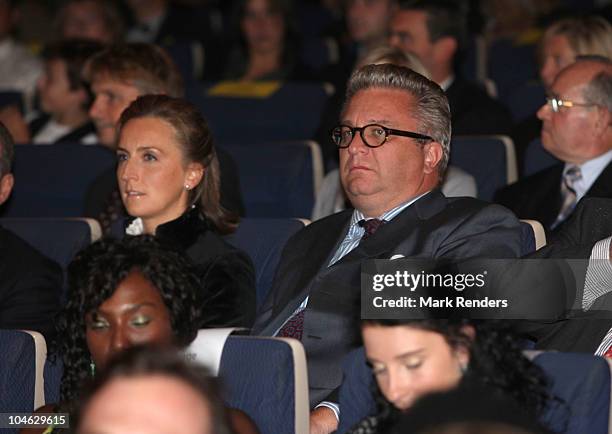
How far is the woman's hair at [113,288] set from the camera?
2.73m

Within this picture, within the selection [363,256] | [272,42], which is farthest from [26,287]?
[272,42]

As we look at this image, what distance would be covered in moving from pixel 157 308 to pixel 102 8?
406 centimetres

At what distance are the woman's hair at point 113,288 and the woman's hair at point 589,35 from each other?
238cm

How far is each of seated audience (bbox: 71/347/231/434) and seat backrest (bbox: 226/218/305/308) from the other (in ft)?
5.84

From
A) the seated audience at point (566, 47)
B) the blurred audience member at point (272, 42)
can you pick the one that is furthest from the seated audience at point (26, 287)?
the blurred audience member at point (272, 42)

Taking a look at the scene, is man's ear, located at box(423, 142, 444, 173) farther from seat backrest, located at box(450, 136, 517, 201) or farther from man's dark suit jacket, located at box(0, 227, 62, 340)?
man's dark suit jacket, located at box(0, 227, 62, 340)

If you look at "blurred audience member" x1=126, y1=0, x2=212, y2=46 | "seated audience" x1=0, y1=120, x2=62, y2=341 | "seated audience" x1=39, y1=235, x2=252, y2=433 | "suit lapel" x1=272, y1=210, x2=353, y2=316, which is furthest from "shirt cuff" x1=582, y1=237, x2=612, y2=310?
"blurred audience member" x1=126, y1=0, x2=212, y2=46

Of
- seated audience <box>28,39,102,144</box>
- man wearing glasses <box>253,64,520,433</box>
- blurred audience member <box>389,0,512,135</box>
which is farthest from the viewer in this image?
seated audience <box>28,39,102,144</box>

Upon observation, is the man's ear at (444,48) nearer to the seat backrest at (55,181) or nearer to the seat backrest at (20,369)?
the seat backrest at (55,181)

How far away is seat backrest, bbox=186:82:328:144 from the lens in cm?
515

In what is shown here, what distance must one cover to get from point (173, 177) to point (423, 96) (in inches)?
30.5

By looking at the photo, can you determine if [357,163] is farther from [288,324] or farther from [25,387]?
[25,387]

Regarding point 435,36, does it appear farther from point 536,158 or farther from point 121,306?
point 121,306

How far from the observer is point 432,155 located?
3238 mm
